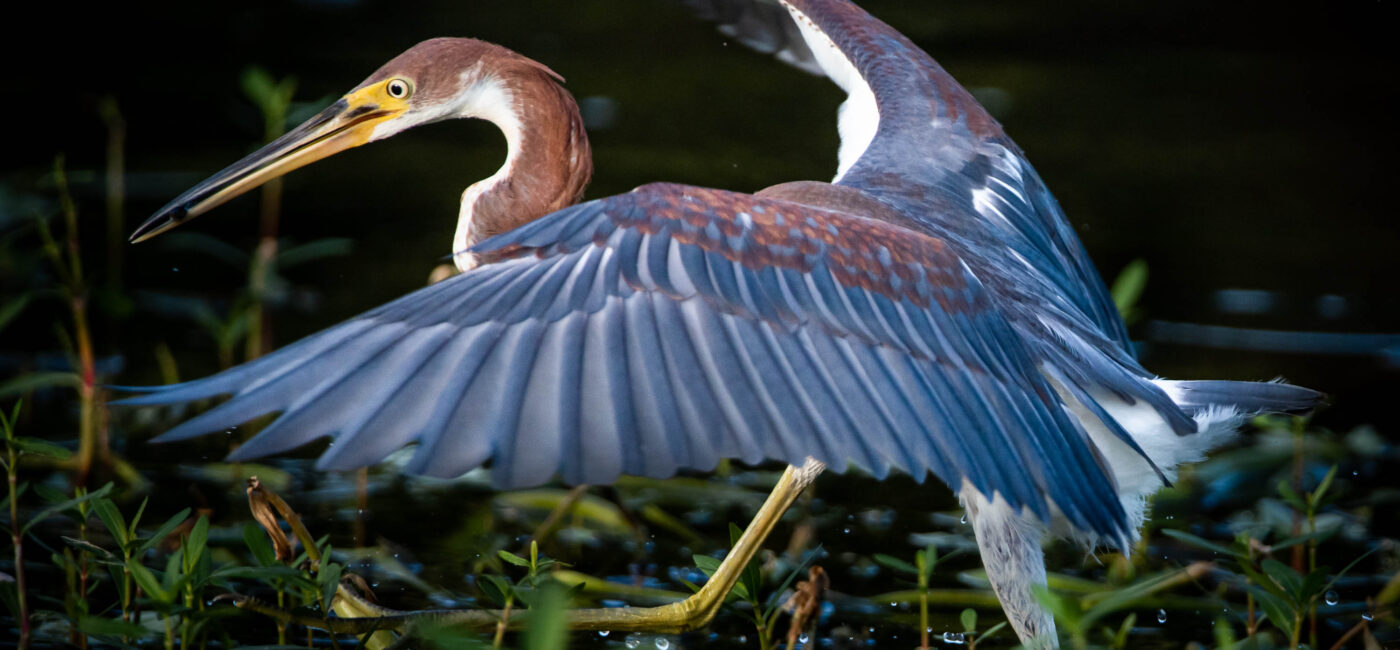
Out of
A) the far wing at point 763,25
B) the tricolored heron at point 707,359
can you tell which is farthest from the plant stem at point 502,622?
the far wing at point 763,25

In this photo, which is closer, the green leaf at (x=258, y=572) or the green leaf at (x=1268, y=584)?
the green leaf at (x=258, y=572)

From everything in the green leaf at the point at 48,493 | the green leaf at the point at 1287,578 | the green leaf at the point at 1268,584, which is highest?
the green leaf at the point at 48,493

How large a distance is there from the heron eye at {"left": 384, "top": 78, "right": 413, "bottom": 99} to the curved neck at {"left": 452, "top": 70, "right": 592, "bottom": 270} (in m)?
0.19

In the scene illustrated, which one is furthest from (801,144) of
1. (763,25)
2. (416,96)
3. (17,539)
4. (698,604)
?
(17,539)

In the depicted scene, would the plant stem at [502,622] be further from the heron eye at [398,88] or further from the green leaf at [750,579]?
the heron eye at [398,88]

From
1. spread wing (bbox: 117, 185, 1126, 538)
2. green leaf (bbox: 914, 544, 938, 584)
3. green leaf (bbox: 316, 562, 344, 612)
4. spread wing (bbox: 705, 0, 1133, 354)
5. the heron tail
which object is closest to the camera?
spread wing (bbox: 117, 185, 1126, 538)

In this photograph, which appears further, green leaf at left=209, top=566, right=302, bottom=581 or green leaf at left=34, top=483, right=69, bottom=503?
green leaf at left=34, top=483, right=69, bottom=503

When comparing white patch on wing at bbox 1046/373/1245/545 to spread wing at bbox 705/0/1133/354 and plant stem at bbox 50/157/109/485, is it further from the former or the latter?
plant stem at bbox 50/157/109/485

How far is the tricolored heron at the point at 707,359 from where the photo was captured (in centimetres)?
262

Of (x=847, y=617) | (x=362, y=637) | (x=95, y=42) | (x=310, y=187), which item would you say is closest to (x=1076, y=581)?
(x=847, y=617)

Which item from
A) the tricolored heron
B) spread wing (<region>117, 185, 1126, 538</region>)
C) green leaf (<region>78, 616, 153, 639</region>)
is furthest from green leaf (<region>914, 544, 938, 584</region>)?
green leaf (<region>78, 616, 153, 639</region>)

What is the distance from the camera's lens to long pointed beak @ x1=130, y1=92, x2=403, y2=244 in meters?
3.72

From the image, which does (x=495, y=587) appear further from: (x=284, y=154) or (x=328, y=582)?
(x=284, y=154)

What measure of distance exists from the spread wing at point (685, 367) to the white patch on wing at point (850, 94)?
1516 millimetres
